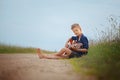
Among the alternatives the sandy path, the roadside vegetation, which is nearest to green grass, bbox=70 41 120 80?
the roadside vegetation

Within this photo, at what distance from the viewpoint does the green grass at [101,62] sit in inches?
85.0

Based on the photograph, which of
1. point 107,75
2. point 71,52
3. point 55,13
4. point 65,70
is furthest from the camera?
point 55,13

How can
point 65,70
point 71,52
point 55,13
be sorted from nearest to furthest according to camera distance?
point 65,70 < point 71,52 < point 55,13

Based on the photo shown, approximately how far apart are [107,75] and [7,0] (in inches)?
54.2

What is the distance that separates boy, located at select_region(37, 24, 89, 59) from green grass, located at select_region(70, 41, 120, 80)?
2.3 inches

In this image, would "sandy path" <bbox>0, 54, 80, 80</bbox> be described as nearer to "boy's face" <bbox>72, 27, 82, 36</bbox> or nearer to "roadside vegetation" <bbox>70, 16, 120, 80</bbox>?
"roadside vegetation" <bbox>70, 16, 120, 80</bbox>

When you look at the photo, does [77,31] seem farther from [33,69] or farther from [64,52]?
[33,69]

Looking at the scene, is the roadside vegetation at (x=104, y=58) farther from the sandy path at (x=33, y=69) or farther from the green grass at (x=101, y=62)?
the sandy path at (x=33, y=69)

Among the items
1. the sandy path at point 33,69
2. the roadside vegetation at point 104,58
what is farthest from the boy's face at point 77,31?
the sandy path at point 33,69

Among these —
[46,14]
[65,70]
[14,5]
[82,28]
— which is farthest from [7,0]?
[65,70]

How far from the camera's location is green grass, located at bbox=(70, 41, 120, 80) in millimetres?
2158

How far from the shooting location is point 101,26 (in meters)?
2.66

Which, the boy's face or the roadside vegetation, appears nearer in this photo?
the roadside vegetation

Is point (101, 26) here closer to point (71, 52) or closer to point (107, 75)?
point (71, 52)
